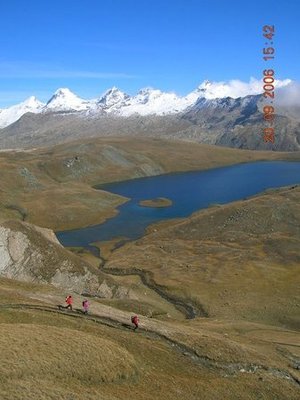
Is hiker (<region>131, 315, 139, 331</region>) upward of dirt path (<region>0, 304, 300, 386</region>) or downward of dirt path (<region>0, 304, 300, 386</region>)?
upward

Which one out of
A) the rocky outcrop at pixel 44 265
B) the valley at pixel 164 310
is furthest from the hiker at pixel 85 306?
the rocky outcrop at pixel 44 265

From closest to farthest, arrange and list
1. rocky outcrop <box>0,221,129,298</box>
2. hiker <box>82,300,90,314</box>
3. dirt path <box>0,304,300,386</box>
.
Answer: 1. dirt path <box>0,304,300,386</box>
2. hiker <box>82,300,90,314</box>
3. rocky outcrop <box>0,221,129,298</box>

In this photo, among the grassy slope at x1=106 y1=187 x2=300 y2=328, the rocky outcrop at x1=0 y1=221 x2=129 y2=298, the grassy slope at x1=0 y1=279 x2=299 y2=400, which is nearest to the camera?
the grassy slope at x1=0 y1=279 x2=299 y2=400

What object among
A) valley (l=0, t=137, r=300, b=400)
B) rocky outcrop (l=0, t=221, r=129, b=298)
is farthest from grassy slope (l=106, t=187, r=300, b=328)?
rocky outcrop (l=0, t=221, r=129, b=298)

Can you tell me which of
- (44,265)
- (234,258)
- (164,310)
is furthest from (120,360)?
(234,258)

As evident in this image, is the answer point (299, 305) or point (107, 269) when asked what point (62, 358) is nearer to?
point (299, 305)

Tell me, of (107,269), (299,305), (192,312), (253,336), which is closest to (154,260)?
(107,269)

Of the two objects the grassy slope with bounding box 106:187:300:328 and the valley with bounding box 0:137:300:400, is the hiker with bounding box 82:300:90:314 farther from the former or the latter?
the grassy slope with bounding box 106:187:300:328

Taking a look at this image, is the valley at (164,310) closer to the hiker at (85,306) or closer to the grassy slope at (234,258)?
the grassy slope at (234,258)

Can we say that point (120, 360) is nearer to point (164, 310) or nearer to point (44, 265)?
point (164, 310)
